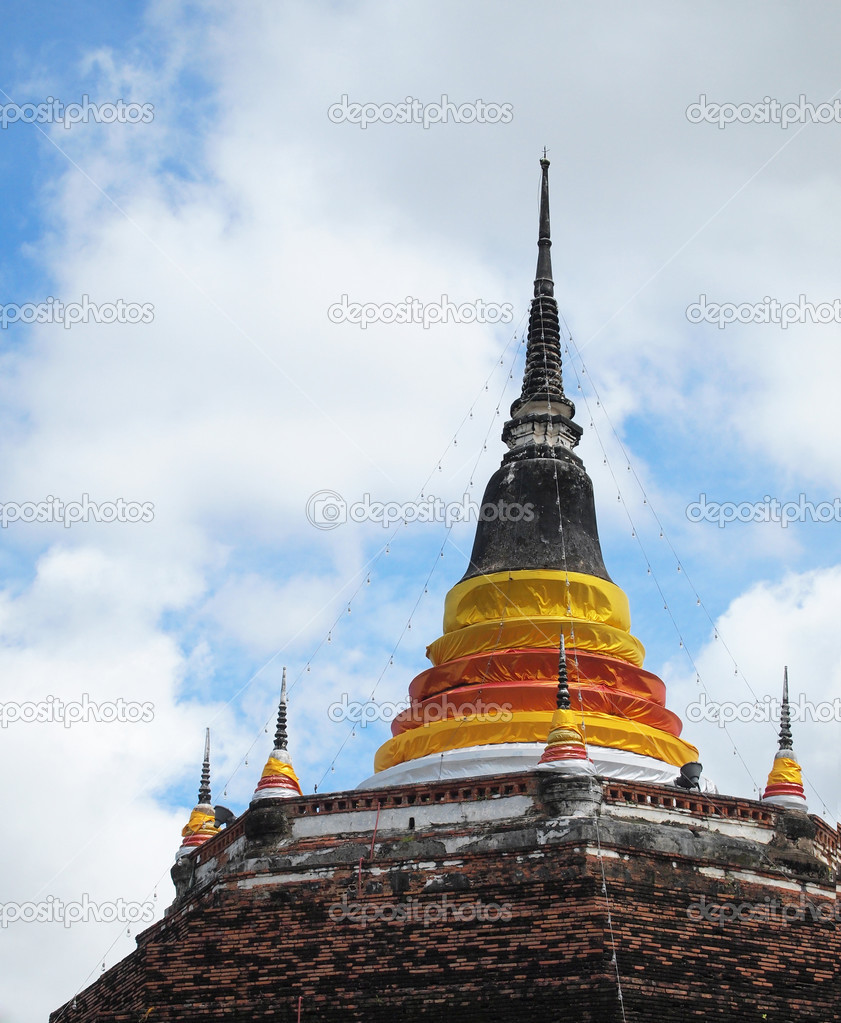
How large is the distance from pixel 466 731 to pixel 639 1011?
919cm

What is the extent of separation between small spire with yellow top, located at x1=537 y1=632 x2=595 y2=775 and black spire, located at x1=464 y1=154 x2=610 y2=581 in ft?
25.0

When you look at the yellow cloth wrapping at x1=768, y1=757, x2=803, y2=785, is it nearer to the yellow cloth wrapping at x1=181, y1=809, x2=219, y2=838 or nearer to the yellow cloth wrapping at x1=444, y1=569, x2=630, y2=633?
the yellow cloth wrapping at x1=444, y1=569, x2=630, y2=633

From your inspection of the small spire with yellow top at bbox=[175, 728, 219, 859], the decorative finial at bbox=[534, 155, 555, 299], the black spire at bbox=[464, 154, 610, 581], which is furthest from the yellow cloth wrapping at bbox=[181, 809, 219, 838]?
the decorative finial at bbox=[534, 155, 555, 299]

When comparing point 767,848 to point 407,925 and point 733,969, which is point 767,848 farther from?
point 407,925

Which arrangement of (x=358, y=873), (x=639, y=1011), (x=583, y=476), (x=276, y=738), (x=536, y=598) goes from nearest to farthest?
(x=639, y=1011), (x=358, y=873), (x=276, y=738), (x=536, y=598), (x=583, y=476)

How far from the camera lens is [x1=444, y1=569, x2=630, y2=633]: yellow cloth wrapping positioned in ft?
121

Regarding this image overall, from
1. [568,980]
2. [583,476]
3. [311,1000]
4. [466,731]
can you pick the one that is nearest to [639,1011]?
[568,980]

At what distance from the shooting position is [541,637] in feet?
119

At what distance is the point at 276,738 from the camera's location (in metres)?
32.0
